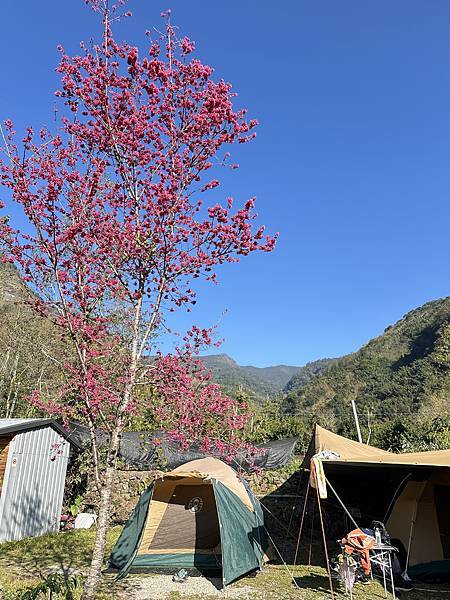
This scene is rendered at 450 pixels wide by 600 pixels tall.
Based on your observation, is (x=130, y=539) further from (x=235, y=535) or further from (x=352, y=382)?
(x=352, y=382)

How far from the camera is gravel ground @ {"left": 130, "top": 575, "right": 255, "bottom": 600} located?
655cm

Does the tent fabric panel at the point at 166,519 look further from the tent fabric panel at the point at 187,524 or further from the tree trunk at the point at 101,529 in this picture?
the tree trunk at the point at 101,529

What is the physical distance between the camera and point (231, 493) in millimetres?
7984

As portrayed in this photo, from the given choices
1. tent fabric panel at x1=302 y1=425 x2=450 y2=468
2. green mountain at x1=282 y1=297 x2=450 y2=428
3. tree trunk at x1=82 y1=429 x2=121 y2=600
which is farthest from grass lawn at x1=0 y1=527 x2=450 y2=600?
green mountain at x1=282 y1=297 x2=450 y2=428

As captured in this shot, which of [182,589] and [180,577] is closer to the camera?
[182,589]

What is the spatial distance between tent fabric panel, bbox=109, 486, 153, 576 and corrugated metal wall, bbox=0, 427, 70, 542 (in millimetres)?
2345

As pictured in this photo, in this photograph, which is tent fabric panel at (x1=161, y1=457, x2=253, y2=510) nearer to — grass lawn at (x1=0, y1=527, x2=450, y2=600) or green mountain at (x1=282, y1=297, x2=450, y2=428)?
grass lawn at (x1=0, y1=527, x2=450, y2=600)

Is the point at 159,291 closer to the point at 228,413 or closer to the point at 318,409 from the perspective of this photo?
the point at 228,413

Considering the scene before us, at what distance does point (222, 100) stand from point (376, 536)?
21.1 ft

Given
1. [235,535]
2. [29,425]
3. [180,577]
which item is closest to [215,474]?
[235,535]

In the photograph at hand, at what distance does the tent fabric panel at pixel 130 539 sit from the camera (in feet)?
25.4

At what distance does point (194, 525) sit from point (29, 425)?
15.3ft

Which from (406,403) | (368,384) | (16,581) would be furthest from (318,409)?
(16,581)

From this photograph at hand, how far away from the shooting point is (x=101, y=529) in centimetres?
464
